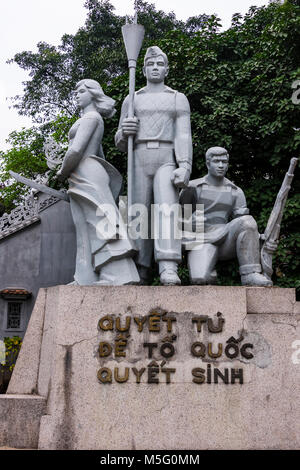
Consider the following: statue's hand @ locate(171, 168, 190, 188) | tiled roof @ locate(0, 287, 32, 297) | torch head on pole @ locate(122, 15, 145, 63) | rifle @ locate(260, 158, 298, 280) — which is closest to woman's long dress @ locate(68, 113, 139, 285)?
statue's hand @ locate(171, 168, 190, 188)

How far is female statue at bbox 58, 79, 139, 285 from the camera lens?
233 inches

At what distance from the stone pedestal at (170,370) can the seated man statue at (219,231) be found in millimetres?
534

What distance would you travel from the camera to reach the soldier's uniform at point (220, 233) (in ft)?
19.8

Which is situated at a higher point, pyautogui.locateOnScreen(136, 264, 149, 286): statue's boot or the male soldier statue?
the male soldier statue

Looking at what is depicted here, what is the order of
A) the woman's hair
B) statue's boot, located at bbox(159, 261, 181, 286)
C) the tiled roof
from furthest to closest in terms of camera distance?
the tiled roof < the woman's hair < statue's boot, located at bbox(159, 261, 181, 286)

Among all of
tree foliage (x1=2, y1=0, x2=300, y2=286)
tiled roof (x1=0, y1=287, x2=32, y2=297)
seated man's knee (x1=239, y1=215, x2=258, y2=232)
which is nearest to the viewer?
seated man's knee (x1=239, y1=215, x2=258, y2=232)

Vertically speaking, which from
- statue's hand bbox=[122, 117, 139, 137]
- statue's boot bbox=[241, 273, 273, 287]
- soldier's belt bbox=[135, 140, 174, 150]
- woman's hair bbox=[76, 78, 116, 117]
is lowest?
statue's boot bbox=[241, 273, 273, 287]

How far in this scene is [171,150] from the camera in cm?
636

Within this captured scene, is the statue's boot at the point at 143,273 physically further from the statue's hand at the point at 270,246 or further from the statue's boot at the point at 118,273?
the statue's hand at the point at 270,246

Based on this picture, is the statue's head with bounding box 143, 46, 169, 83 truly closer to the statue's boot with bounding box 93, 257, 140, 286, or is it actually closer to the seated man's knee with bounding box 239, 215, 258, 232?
the seated man's knee with bounding box 239, 215, 258, 232

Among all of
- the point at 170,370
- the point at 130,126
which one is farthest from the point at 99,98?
the point at 170,370

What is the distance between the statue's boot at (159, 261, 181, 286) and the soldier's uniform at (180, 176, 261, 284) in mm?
269

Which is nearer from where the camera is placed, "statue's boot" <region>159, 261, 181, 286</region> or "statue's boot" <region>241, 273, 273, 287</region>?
"statue's boot" <region>159, 261, 181, 286</region>
